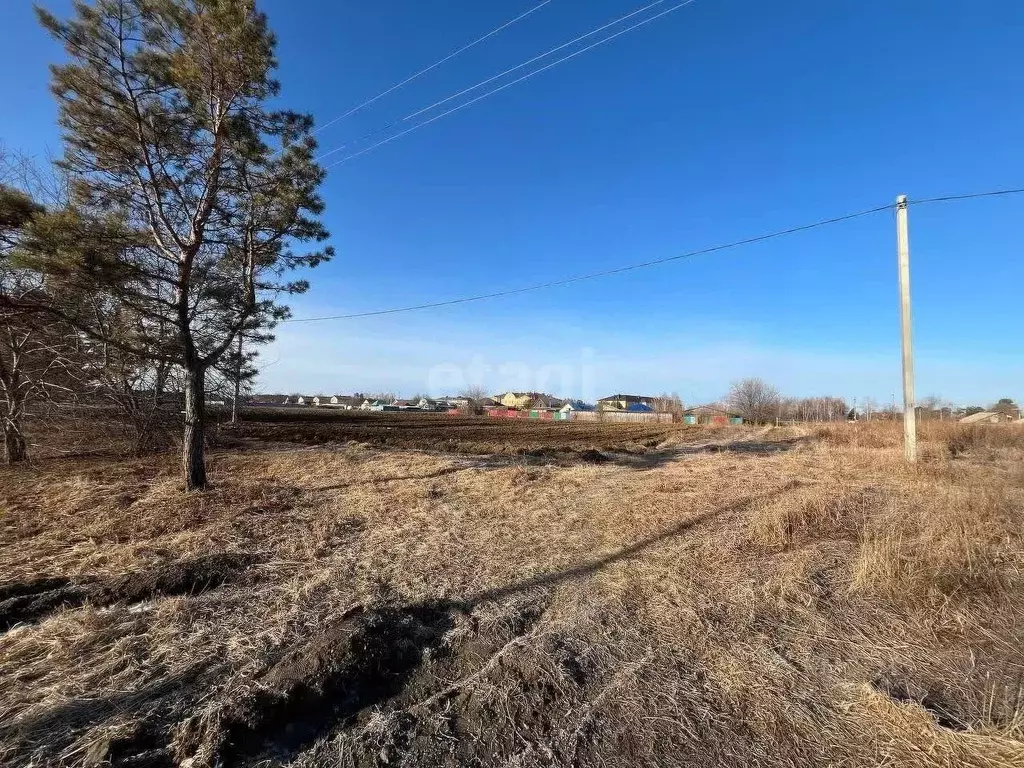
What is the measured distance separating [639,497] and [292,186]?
7854mm

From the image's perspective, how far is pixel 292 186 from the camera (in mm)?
7613

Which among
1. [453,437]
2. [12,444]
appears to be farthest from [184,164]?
[453,437]

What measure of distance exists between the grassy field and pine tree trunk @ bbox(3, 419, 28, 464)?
3.99 m

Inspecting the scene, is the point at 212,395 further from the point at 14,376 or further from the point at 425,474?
the point at 425,474

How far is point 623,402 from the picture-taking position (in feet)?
309

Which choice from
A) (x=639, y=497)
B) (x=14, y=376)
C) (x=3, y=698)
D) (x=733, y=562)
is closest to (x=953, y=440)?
(x=639, y=497)

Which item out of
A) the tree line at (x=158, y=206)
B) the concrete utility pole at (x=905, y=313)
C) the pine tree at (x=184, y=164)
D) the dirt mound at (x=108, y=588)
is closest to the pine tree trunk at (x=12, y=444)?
the tree line at (x=158, y=206)

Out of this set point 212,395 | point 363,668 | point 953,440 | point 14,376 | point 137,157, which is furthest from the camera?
point 953,440

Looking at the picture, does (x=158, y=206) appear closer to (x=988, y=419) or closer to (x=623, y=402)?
(x=988, y=419)

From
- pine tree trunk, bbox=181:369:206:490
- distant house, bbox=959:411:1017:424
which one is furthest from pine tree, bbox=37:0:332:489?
distant house, bbox=959:411:1017:424

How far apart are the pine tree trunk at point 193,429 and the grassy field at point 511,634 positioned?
59cm

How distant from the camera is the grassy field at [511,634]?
7.16 ft

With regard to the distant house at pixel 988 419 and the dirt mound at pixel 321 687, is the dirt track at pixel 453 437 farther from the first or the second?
the dirt mound at pixel 321 687

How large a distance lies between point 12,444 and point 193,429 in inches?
243
